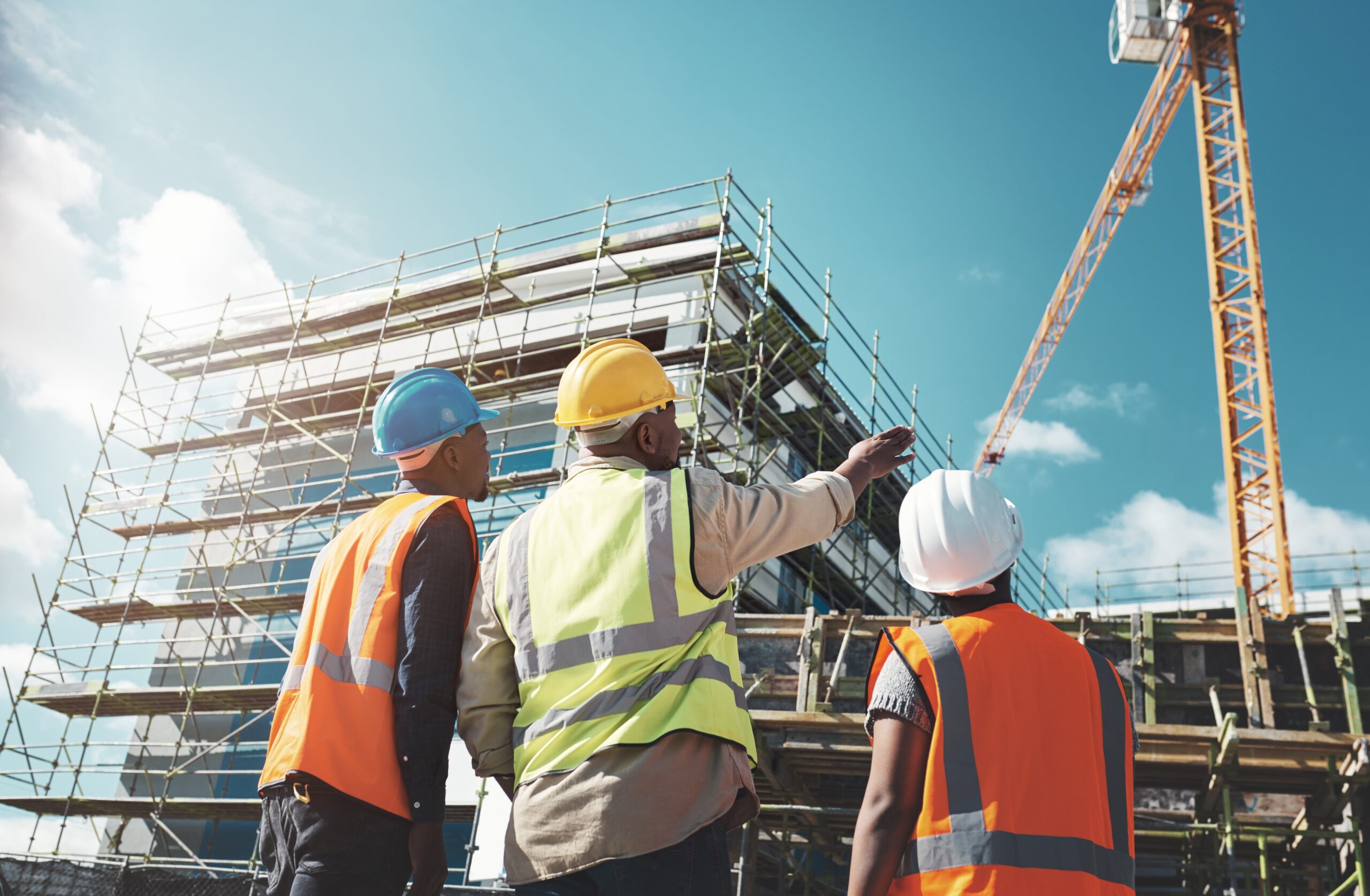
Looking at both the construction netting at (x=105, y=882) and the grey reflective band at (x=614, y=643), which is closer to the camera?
the grey reflective band at (x=614, y=643)

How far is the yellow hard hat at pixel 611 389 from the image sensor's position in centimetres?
256

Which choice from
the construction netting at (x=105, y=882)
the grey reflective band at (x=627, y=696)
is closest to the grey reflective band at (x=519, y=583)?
the grey reflective band at (x=627, y=696)

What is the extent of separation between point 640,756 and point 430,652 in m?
0.65

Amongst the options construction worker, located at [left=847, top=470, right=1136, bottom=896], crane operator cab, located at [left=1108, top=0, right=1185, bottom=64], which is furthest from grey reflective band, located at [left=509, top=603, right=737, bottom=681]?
crane operator cab, located at [left=1108, top=0, right=1185, bottom=64]

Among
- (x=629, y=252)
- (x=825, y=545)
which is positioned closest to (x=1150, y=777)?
(x=825, y=545)

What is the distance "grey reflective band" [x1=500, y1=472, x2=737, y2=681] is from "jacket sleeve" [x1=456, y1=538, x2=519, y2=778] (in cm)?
6

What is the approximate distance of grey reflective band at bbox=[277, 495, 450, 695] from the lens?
8.25 ft

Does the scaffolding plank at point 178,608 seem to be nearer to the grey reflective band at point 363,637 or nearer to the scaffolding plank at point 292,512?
the scaffolding plank at point 292,512

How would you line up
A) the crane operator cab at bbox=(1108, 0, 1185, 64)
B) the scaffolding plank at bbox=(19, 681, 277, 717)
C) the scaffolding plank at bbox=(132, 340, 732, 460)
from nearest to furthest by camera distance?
the scaffolding plank at bbox=(19, 681, 277, 717), the scaffolding plank at bbox=(132, 340, 732, 460), the crane operator cab at bbox=(1108, 0, 1185, 64)

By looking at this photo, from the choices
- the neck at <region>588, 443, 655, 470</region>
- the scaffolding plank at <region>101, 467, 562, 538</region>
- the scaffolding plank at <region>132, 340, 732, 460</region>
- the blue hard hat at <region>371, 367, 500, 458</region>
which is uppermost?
the scaffolding plank at <region>132, 340, 732, 460</region>

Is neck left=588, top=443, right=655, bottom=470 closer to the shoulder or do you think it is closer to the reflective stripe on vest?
the shoulder

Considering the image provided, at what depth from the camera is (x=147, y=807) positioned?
49.3 feet

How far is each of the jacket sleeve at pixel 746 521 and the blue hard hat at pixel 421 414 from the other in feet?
3.14

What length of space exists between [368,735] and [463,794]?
11.1 meters
